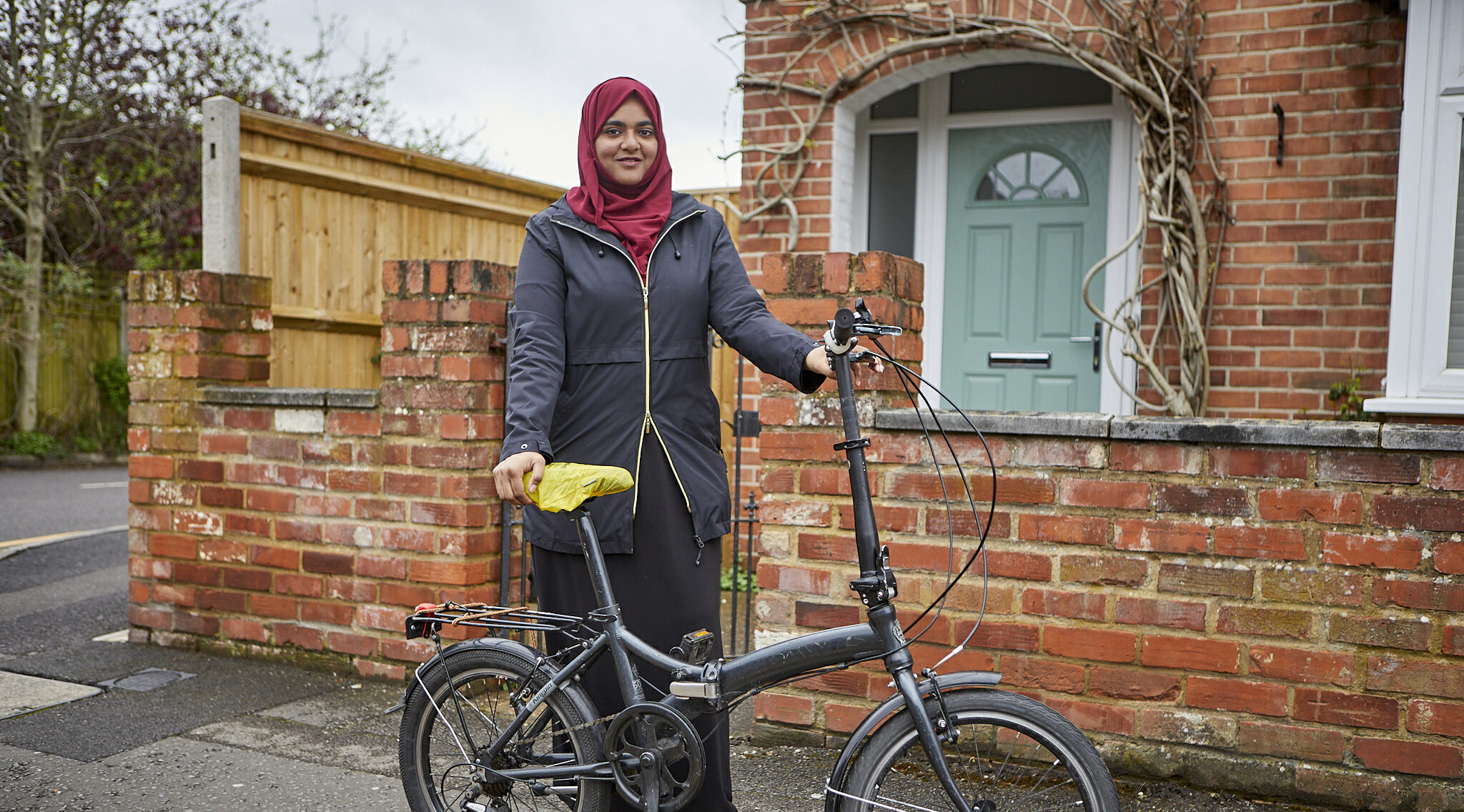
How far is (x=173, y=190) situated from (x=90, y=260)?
143cm

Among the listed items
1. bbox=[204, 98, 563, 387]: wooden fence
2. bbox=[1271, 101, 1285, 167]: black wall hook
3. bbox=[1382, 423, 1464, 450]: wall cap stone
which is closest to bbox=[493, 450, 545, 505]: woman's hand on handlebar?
bbox=[1382, 423, 1464, 450]: wall cap stone

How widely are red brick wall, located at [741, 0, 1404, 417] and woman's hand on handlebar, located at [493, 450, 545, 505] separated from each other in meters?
3.87

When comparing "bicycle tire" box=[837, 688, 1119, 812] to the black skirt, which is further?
the black skirt

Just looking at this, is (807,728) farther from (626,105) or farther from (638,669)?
(626,105)

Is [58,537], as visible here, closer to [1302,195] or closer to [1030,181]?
[1030,181]

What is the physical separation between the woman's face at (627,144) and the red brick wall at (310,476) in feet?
5.56

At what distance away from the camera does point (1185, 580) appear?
126 inches

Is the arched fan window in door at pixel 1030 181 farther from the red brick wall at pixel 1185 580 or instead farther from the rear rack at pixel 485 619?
the rear rack at pixel 485 619

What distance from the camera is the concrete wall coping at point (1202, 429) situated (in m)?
2.94

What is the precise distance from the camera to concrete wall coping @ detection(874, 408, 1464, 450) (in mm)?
2943

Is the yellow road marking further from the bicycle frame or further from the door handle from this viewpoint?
the door handle

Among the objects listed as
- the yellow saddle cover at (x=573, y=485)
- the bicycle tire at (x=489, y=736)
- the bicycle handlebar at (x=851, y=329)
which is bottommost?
the bicycle tire at (x=489, y=736)

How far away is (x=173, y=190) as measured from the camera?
15180 mm

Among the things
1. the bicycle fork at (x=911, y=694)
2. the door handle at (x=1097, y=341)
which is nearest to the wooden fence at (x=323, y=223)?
the door handle at (x=1097, y=341)
